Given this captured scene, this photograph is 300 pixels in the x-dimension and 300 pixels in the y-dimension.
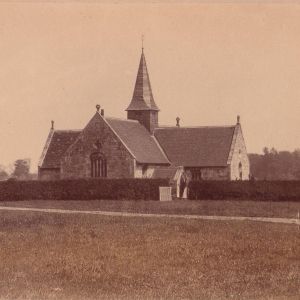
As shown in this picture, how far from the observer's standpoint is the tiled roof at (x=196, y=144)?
5588cm

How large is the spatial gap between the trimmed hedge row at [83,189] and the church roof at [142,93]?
48.1 ft

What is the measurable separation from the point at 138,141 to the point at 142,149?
1088 millimetres

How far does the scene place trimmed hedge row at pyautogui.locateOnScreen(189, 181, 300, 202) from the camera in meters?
44.8

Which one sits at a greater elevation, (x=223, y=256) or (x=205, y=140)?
(x=205, y=140)

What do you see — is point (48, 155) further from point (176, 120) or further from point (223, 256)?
point (223, 256)

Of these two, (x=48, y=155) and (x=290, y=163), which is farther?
(x=290, y=163)

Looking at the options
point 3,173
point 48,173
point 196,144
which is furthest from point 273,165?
point 3,173

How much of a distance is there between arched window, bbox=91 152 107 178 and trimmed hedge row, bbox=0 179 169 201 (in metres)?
4.66

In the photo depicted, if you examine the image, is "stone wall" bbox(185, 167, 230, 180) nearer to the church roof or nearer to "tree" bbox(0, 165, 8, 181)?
the church roof

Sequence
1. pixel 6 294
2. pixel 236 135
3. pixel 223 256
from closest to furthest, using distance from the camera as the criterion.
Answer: pixel 6 294 → pixel 223 256 → pixel 236 135

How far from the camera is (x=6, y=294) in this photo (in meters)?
13.6

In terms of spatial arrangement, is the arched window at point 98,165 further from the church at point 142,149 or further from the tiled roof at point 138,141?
the tiled roof at point 138,141

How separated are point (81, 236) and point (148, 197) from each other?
82.2 feet

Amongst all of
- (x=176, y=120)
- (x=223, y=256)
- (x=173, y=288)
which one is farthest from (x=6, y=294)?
(x=176, y=120)
